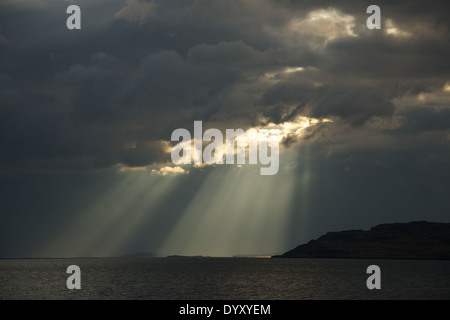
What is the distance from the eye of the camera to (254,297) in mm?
110312

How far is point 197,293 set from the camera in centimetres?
11775

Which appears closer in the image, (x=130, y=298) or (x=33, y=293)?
(x=130, y=298)

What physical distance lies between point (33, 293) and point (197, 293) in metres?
40.3
